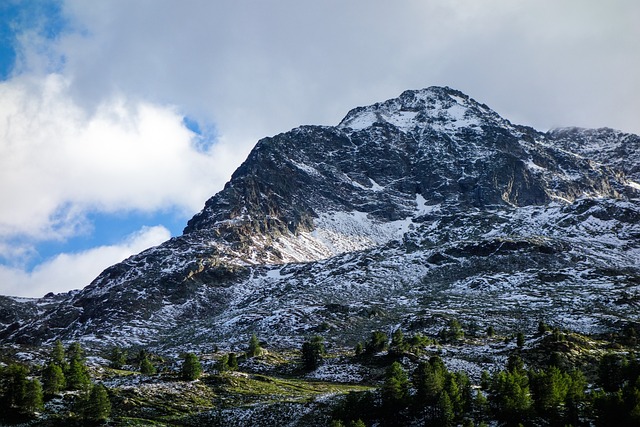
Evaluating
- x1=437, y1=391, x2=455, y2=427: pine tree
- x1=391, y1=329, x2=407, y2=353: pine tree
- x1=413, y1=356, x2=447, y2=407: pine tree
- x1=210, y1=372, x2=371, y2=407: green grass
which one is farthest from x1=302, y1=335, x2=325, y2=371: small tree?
x1=437, y1=391, x2=455, y2=427: pine tree

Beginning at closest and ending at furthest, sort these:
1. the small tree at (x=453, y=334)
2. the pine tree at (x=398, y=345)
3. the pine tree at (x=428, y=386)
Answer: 1. the pine tree at (x=428, y=386)
2. the pine tree at (x=398, y=345)
3. the small tree at (x=453, y=334)

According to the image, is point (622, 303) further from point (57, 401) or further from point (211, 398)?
point (57, 401)

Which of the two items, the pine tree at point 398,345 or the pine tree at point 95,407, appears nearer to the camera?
the pine tree at point 95,407

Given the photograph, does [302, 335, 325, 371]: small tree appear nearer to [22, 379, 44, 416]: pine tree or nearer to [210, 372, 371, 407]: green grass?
[210, 372, 371, 407]: green grass

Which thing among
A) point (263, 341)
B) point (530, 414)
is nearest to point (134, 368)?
point (263, 341)

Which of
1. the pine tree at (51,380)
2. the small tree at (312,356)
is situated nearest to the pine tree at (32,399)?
the pine tree at (51,380)

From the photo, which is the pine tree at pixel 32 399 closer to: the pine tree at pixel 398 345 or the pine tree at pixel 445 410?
the pine tree at pixel 445 410

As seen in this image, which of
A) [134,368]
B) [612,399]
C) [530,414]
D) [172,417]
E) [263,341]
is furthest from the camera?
[263,341]

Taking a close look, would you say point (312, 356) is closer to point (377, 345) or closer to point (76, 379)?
point (377, 345)

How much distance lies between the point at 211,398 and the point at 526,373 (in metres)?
53.4

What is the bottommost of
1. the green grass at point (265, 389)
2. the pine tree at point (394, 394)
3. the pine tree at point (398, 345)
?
the pine tree at point (394, 394)

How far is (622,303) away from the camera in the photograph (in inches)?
7308

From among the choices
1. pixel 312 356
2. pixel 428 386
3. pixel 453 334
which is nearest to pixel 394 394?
pixel 428 386

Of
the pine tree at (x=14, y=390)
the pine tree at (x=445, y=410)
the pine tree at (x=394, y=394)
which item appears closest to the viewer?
the pine tree at (x=445, y=410)
